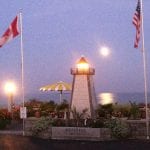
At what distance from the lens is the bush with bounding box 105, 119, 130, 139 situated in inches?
887

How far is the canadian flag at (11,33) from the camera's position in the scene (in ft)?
82.0

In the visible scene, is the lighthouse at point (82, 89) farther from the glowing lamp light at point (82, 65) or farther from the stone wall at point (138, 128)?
the stone wall at point (138, 128)

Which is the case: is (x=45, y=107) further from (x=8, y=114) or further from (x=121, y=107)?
(x=121, y=107)

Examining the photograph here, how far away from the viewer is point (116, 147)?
20.2 metres

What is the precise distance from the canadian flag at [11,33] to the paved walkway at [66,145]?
4703 mm

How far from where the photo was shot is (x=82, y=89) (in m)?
26.4

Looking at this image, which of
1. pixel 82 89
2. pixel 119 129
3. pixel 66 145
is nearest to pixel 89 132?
pixel 119 129

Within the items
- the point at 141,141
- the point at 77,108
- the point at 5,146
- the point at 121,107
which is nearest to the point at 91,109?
the point at 77,108

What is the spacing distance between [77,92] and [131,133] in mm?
4536

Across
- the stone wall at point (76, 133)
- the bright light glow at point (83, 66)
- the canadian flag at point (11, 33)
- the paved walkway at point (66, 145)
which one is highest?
the canadian flag at point (11, 33)

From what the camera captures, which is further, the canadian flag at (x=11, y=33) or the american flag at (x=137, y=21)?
the canadian flag at (x=11, y=33)

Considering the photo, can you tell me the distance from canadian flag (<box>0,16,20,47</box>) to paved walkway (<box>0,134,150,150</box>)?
4.70m

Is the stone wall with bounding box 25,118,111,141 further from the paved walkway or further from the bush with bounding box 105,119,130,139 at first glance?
the paved walkway

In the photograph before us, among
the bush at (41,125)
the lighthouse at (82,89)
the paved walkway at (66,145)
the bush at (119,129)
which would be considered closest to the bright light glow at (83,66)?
the lighthouse at (82,89)
